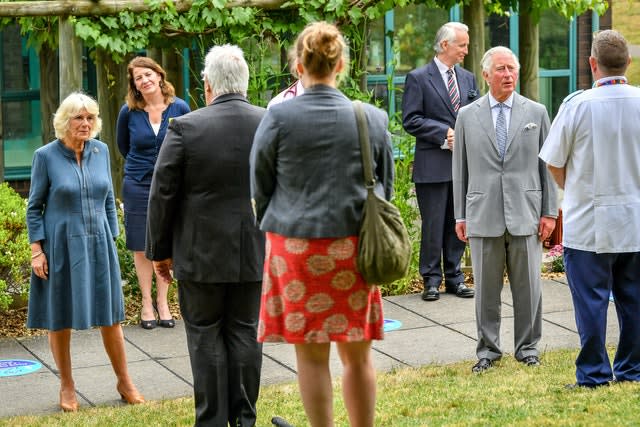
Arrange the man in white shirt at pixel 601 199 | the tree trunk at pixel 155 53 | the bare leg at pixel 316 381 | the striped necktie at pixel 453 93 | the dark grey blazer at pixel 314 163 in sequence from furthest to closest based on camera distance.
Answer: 1. the tree trunk at pixel 155 53
2. the striped necktie at pixel 453 93
3. the man in white shirt at pixel 601 199
4. the bare leg at pixel 316 381
5. the dark grey blazer at pixel 314 163

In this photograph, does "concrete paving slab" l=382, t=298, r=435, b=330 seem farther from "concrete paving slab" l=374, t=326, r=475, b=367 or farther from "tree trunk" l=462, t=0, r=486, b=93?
"tree trunk" l=462, t=0, r=486, b=93

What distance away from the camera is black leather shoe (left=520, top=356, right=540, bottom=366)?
7.33 m

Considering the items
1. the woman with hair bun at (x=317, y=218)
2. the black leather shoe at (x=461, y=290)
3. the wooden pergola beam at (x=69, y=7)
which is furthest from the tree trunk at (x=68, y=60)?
the woman with hair bun at (x=317, y=218)

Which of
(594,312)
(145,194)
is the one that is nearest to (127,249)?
(145,194)

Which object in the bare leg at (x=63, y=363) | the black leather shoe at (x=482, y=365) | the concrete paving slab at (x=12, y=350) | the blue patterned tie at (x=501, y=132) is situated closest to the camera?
the bare leg at (x=63, y=363)

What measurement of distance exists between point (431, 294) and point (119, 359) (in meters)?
3.48

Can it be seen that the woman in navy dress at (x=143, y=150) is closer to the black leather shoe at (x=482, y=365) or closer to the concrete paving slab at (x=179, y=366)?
the concrete paving slab at (x=179, y=366)

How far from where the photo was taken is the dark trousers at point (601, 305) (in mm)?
6336

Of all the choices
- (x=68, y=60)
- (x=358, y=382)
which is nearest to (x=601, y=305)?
(x=358, y=382)

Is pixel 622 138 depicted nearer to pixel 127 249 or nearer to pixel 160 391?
pixel 160 391

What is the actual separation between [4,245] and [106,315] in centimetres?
227

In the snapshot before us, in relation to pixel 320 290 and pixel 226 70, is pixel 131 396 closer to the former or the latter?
pixel 226 70

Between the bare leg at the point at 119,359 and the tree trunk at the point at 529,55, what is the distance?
7177 millimetres

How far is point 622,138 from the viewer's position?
20.5 ft
